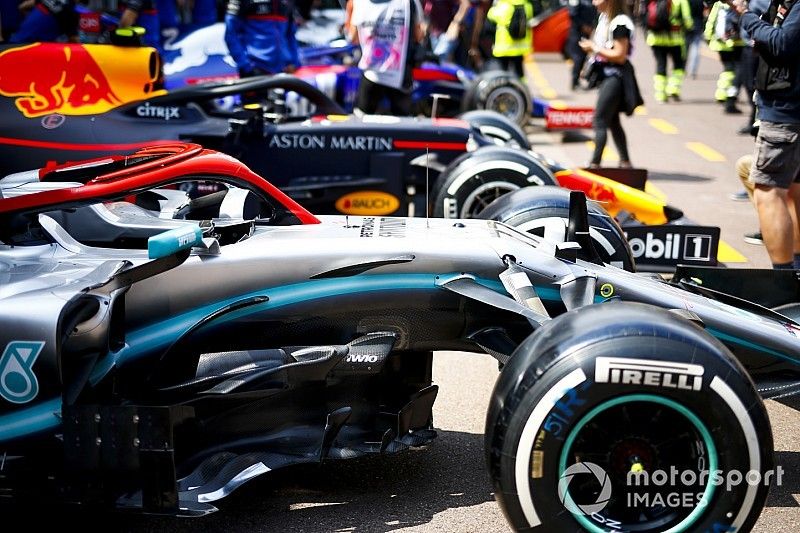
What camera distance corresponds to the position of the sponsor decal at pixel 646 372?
9.86ft

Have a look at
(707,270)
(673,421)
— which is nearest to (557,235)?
(707,270)

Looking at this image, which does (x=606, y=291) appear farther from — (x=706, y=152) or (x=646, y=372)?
(x=706, y=152)

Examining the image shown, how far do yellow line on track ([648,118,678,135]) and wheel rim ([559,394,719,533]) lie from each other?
10334 millimetres

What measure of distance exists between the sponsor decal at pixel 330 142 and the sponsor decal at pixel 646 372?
391 cm

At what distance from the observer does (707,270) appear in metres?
4.50

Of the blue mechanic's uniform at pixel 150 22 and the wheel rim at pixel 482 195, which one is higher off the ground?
the blue mechanic's uniform at pixel 150 22

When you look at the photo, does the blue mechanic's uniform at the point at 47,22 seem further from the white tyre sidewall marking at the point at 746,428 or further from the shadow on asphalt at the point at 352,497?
the white tyre sidewall marking at the point at 746,428

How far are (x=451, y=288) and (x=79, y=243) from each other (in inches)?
58.2

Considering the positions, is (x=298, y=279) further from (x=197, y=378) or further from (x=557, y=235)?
(x=557, y=235)

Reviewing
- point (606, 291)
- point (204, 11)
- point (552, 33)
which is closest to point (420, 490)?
point (606, 291)

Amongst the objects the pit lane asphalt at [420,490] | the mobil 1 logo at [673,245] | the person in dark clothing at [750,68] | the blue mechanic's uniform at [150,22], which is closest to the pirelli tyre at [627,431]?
the pit lane asphalt at [420,490]

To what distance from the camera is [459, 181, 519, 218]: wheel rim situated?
20.2 ft

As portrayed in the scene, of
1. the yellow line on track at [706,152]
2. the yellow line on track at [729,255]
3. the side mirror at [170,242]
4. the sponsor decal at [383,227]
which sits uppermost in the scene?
the side mirror at [170,242]

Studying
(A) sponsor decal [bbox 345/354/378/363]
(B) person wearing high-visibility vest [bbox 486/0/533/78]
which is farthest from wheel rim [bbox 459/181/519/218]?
(B) person wearing high-visibility vest [bbox 486/0/533/78]
